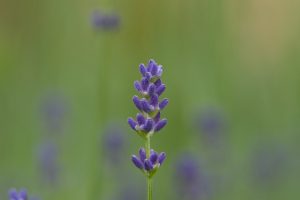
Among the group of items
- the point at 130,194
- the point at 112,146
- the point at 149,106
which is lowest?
the point at 130,194

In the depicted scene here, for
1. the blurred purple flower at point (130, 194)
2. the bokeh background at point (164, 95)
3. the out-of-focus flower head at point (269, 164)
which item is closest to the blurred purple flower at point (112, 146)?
the bokeh background at point (164, 95)

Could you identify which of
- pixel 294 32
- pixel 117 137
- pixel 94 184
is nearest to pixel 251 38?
pixel 294 32

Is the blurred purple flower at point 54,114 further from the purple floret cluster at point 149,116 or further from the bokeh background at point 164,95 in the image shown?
the purple floret cluster at point 149,116

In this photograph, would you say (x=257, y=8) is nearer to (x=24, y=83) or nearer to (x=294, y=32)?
(x=294, y=32)

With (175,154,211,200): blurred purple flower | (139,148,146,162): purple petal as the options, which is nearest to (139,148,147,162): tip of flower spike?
(139,148,146,162): purple petal

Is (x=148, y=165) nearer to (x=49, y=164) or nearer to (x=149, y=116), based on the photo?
(x=149, y=116)

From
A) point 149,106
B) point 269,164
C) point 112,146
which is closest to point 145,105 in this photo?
point 149,106
